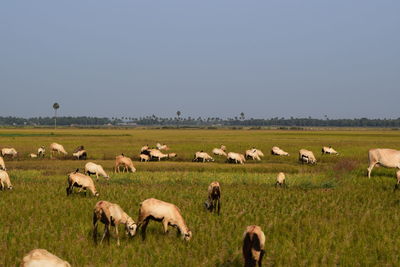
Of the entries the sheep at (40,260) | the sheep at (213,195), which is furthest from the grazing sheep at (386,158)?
the sheep at (40,260)

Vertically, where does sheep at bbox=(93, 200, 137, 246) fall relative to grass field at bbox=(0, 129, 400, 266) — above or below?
above

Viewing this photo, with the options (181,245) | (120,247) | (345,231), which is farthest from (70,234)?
(345,231)

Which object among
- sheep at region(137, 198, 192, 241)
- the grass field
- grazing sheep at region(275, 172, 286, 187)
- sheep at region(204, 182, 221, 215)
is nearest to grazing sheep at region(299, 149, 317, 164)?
the grass field

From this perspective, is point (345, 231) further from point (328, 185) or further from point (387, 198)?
point (328, 185)

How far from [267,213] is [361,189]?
9146 mm

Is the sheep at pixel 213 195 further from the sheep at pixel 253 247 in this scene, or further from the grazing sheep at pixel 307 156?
the grazing sheep at pixel 307 156

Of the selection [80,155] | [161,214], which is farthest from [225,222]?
[80,155]

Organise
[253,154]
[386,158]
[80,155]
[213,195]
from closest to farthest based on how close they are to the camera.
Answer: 1. [213,195]
2. [386,158]
3. [253,154]
4. [80,155]

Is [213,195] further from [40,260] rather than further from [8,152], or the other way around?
[8,152]

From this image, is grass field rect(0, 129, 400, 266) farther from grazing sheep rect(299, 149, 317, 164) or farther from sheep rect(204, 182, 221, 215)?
grazing sheep rect(299, 149, 317, 164)

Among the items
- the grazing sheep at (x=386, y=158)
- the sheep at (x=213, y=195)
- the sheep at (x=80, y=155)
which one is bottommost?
the sheep at (x=80, y=155)

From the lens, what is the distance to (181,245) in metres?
10.9

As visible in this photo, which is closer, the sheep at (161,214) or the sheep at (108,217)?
the sheep at (108,217)

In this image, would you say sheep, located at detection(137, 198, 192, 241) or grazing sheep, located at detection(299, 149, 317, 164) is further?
grazing sheep, located at detection(299, 149, 317, 164)
